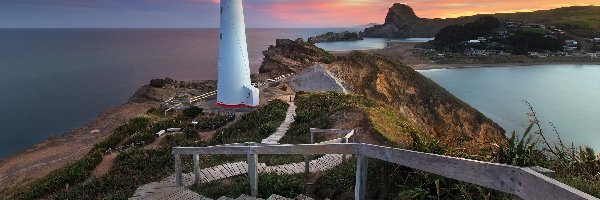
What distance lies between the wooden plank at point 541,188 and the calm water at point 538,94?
32.9 metres

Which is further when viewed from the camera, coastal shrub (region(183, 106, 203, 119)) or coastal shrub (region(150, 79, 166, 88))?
coastal shrub (region(150, 79, 166, 88))

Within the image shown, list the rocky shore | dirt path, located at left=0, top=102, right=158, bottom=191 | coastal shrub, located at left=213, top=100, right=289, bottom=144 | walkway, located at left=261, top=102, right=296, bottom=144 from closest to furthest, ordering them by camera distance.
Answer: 1. walkway, located at left=261, top=102, right=296, bottom=144
2. coastal shrub, located at left=213, top=100, right=289, bottom=144
3. dirt path, located at left=0, top=102, right=158, bottom=191
4. the rocky shore

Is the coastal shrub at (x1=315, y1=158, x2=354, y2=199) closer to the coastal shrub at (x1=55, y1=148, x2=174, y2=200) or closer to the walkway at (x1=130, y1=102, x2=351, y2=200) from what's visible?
the walkway at (x1=130, y1=102, x2=351, y2=200)

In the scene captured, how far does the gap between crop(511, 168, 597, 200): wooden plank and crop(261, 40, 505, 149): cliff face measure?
25948 millimetres

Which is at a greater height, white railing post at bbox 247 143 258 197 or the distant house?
the distant house

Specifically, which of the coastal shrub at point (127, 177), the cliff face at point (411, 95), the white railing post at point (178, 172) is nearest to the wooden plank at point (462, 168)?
the white railing post at point (178, 172)

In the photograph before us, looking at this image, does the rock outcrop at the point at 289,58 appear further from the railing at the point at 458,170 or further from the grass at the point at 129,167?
the railing at the point at 458,170

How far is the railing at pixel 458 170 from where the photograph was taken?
11.5ft

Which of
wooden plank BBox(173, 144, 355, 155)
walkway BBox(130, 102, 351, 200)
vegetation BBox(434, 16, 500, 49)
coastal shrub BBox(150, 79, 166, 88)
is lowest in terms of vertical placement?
coastal shrub BBox(150, 79, 166, 88)

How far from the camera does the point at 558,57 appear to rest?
3944 inches

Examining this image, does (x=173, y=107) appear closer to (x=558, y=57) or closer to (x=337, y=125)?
(x=337, y=125)

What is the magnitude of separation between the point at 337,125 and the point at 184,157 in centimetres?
567

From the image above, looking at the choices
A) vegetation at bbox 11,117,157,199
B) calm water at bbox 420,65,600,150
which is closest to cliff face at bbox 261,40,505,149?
calm water at bbox 420,65,600,150

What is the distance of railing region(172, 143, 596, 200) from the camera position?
3498 millimetres
